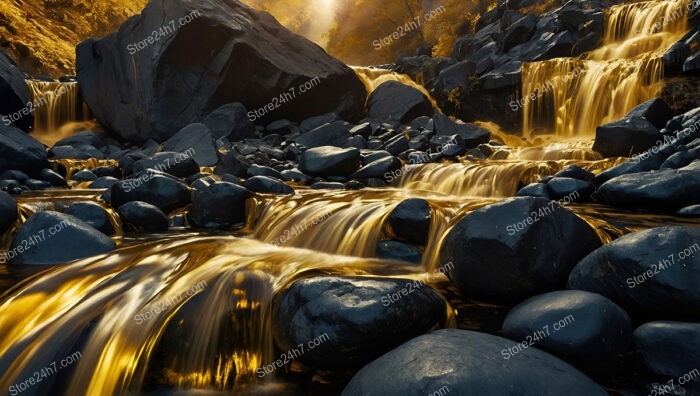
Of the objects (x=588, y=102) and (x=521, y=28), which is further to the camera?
(x=521, y=28)

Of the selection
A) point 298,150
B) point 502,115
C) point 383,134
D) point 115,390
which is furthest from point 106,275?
point 502,115

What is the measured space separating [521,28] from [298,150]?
11290 mm

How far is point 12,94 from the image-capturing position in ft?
42.5

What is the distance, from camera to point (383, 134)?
13.1 m

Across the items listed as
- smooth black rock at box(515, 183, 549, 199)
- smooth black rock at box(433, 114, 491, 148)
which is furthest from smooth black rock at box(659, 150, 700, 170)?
smooth black rock at box(433, 114, 491, 148)

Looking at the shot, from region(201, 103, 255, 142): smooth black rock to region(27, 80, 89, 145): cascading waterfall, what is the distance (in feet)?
18.8

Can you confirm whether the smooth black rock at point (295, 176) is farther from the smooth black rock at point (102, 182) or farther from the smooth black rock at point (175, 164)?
the smooth black rock at point (102, 182)

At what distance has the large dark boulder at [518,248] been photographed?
320 centimetres

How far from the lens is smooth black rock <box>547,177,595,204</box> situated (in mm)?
5926

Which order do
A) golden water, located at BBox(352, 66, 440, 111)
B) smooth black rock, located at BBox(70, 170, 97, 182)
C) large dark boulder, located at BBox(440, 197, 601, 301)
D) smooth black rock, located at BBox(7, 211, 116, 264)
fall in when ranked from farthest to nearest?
1. golden water, located at BBox(352, 66, 440, 111)
2. smooth black rock, located at BBox(70, 170, 97, 182)
3. smooth black rock, located at BBox(7, 211, 116, 264)
4. large dark boulder, located at BBox(440, 197, 601, 301)

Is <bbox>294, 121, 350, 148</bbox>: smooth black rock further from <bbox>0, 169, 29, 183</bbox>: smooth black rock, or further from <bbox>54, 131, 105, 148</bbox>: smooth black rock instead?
<bbox>54, 131, 105, 148</bbox>: smooth black rock

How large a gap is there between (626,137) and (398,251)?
5662mm

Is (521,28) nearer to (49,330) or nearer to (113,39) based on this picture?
(113,39)

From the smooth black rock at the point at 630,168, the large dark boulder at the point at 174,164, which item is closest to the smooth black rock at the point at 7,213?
the large dark boulder at the point at 174,164
